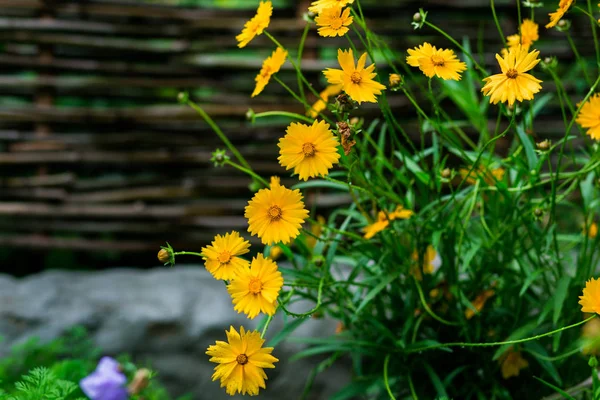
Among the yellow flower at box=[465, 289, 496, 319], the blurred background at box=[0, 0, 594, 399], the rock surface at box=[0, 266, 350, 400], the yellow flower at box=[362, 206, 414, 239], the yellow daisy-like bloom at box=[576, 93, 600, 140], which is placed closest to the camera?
the yellow daisy-like bloom at box=[576, 93, 600, 140]

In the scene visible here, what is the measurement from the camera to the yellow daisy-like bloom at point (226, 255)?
2.19ft

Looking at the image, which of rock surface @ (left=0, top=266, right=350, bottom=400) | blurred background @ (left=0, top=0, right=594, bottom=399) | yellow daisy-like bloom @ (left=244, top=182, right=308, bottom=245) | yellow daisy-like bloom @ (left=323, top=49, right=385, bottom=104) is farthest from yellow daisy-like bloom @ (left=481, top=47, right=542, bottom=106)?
blurred background @ (left=0, top=0, right=594, bottom=399)

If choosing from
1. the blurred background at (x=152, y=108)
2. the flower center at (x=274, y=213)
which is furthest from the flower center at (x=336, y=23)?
the blurred background at (x=152, y=108)

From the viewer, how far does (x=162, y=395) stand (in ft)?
4.48

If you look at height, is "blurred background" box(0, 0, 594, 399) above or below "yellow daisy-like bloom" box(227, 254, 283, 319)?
above

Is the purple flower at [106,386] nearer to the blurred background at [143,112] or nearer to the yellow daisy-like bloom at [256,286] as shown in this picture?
the yellow daisy-like bloom at [256,286]

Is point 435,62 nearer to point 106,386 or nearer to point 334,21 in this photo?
point 334,21

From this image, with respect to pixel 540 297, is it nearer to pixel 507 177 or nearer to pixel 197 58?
pixel 507 177

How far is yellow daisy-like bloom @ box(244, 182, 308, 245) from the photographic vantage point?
2.11ft

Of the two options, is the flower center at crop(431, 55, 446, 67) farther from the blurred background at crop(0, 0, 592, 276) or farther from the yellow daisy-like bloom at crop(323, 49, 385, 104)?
the blurred background at crop(0, 0, 592, 276)

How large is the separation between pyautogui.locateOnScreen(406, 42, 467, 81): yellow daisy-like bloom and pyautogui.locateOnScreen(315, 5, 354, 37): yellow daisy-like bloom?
0.26 ft

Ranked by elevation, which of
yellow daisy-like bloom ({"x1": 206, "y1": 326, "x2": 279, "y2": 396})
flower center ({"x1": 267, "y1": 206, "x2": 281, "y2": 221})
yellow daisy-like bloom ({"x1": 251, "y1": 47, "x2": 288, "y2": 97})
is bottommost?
yellow daisy-like bloom ({"x1": 206, "y1": 326, "x2": 279, "y2": 396})

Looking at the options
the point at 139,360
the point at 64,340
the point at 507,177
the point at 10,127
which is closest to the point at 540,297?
the point at 507,177

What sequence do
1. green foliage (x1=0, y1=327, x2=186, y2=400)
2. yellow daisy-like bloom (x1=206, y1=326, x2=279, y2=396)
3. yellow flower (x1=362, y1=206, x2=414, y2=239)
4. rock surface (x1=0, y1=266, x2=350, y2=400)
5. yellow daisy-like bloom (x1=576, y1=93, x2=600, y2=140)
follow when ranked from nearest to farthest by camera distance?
yellow daisy-like bloom (x1=206, y1=326, x2=279, y2=396)
yellow daisy-like bloom (x1=576, y1=93, x2=600, y2=140)
yellow flower (x1=362, y1=206, x2=414, y2=239)
green foliage (x1=0, y1=327, x2=186, y2=400)
rock surface (x1=0, y1=266, x2=350, y2=400)
